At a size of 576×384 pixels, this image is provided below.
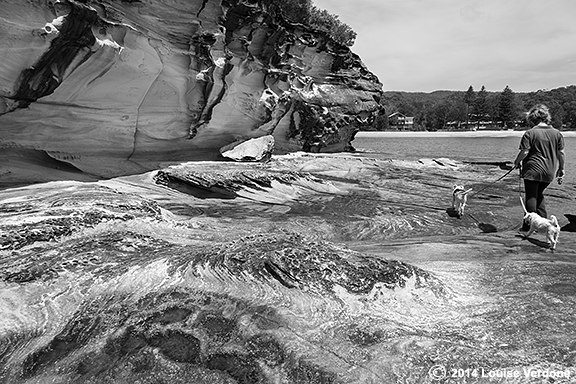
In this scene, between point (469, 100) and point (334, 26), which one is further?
point (469, 100)

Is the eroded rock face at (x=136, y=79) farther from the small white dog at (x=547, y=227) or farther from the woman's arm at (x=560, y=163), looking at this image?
the woman's arm at (x=560, y=163)

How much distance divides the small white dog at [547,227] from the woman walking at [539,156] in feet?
1.48

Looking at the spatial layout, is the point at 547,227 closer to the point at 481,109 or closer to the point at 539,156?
the point at 539,156

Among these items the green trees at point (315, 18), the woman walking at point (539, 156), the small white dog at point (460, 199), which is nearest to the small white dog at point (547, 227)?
the woman walking at point (539, 156)

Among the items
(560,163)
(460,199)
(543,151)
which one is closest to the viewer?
(543,151)

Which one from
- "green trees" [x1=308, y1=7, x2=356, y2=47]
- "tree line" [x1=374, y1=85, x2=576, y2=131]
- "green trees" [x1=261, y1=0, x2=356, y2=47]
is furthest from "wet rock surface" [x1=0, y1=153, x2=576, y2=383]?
"tree line" [x1=374, y1=85, x2=576, y2=131]

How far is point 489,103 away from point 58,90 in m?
82.7

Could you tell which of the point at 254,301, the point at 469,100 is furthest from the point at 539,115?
the point at 469,100

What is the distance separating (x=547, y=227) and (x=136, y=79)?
8859 mm

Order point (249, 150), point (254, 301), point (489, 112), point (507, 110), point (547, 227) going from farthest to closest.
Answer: point (489, 112) → point (507, 110) → point (249, 150) → point (547, 227) → point (254, 301)

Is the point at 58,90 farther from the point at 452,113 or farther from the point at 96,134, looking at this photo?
the point at 452,113

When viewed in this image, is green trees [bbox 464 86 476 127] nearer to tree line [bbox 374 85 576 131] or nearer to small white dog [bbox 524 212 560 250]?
tree line [bbox 374 85 576 131]

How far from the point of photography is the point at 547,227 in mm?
5008

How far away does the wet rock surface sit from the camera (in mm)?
2779
